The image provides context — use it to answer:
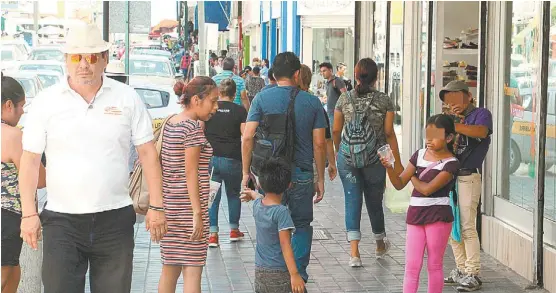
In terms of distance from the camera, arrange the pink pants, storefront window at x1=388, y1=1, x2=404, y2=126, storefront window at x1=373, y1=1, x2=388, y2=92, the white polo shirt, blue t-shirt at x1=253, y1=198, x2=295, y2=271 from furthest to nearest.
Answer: storefront window at x1=373, y1=1, x2=388, y2=92, storefront window at x1=388, y1=1, x2=404, y2=126, the pink pants, blue t-shirt at x1=253, y1=198, x2=295, y2=271, the white polo shirt

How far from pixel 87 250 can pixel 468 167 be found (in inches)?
151

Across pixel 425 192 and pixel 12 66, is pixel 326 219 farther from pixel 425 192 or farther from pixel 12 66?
pixel 12 66

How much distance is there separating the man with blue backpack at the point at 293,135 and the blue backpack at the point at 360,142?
1.22 m

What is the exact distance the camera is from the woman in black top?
1037 cm

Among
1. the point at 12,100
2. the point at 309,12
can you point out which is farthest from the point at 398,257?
the point at 309,12

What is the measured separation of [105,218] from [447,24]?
8025 mm

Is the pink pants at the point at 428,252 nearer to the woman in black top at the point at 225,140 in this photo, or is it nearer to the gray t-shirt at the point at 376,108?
the gray t-shirt at the point at 376,108

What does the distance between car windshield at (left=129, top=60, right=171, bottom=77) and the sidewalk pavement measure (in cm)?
1544

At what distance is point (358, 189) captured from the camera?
365 inches

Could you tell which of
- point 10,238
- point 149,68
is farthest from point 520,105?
point 149,68

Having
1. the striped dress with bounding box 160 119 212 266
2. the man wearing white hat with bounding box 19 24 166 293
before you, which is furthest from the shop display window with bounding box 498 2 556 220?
the man wearing white hat with bounding box 19 24 166 293

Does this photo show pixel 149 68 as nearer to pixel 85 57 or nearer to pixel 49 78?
pixel 49 78

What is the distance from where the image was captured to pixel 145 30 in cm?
1673

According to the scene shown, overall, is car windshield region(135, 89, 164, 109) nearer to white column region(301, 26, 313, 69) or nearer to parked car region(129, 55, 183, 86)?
parked car region(129, 55, 183, 86)
